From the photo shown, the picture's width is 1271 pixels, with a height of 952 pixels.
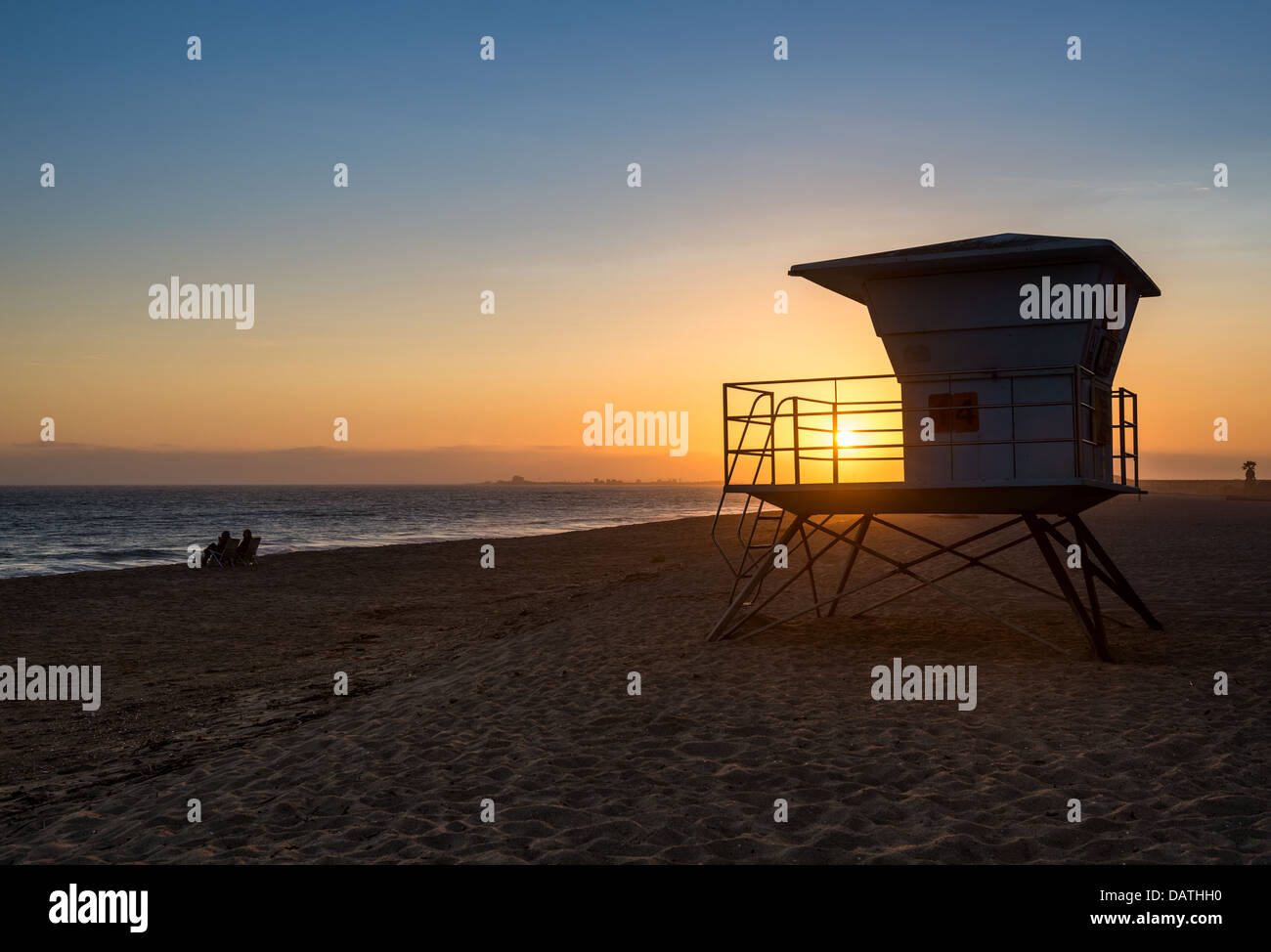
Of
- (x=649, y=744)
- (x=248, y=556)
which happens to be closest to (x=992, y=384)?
(x=649, y=744)

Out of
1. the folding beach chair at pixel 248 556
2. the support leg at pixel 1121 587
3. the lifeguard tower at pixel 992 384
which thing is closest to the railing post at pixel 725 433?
the lifeguard tower at pixel 992 384

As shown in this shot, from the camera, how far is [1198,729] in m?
8.46

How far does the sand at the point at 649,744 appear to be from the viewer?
249 inches

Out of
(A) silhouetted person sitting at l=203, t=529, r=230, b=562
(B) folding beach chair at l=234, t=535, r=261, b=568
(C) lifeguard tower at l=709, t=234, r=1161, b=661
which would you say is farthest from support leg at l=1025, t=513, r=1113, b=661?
(A) silhouetted person sitting at l=203, t=529, r=230, b=562

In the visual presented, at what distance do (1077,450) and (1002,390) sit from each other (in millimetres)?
1317

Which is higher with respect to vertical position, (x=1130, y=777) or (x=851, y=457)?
(x=851, y=457)

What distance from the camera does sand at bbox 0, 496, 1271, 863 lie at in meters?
6.31

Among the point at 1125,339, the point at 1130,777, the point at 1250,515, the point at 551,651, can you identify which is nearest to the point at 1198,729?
the point at 1130,777

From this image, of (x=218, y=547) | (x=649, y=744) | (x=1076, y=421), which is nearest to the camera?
(x=649, y=744)

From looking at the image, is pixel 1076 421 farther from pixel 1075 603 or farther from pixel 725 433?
pixel 725 433

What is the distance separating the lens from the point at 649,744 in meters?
8.44

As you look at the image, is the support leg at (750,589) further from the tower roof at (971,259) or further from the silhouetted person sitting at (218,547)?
the silhouetted person sitting at (218,547)
